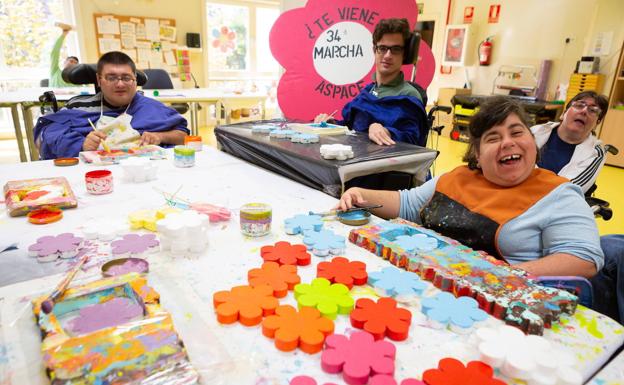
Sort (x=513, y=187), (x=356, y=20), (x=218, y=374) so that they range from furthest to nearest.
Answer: (x=356, y=20), (x=513, y=187), (x=218, y=374)

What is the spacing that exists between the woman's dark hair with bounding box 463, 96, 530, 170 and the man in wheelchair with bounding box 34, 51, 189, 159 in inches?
63.1

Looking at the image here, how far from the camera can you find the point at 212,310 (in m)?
0.76

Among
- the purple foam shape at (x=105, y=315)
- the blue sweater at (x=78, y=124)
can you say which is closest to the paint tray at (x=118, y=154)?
the blue sweater at (x=78, y=124)

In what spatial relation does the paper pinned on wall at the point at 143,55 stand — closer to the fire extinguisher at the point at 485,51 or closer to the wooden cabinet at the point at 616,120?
the fire extinguisher at the point at 485,51

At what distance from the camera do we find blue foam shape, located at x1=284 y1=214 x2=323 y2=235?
1.12 metres

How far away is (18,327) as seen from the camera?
68 cm

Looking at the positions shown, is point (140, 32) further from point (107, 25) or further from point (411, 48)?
point (411, 48)

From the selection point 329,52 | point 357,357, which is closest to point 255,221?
point 357,357

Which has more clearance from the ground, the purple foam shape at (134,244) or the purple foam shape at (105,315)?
the purple foam shape at (105,315)

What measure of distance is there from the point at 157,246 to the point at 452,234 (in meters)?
0.87

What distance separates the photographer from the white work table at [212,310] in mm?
623

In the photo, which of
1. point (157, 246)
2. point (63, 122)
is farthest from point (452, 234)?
point (63, 122)

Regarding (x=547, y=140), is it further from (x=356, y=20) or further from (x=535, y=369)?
(x=535, y=369)

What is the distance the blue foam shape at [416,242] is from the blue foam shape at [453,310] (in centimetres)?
18
